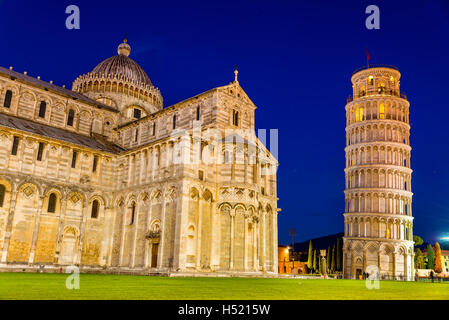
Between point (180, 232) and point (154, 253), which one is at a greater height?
point (180, 232)

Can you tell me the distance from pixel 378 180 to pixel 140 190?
1772 inches

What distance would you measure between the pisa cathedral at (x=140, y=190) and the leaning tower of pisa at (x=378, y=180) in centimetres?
2978

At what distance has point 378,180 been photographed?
68.8 metres

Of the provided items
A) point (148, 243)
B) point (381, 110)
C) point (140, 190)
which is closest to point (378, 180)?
point (381, 110)

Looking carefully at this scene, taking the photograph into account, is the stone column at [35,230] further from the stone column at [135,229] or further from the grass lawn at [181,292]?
the grass lawn at [181,292]

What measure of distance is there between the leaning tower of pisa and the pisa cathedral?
97.7ft

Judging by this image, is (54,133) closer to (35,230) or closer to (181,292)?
(35,230)

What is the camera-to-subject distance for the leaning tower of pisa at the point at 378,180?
6575cm

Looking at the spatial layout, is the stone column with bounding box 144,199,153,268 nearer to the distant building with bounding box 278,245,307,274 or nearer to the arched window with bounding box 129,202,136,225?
the arched window with bounding box 129,202,136,225

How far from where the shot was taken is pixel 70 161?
3912cm

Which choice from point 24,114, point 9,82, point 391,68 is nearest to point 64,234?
point 24,114

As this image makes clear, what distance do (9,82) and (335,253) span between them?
2433 inches
